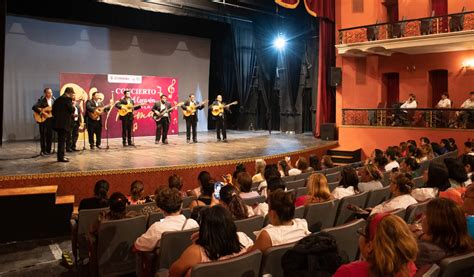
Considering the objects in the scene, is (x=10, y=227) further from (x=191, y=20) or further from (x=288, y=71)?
(x=288, y=71)

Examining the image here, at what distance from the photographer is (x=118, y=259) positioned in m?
3.78

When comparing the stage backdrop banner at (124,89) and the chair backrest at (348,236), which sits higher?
the stage backdrop banner at (124,89)

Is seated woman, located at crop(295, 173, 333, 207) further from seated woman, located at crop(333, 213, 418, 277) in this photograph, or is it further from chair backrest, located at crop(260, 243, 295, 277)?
seated woman, located at crop(333, 213, 418, 277)

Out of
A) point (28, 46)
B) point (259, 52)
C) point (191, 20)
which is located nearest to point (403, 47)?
point (259, 52)

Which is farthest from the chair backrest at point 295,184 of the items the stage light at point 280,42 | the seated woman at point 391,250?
the stage light at point 280,42

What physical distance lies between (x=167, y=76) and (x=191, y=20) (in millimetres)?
2141

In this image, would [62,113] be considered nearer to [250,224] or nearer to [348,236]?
[250,224]

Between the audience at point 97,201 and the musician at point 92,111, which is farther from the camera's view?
the musician at point 92,111

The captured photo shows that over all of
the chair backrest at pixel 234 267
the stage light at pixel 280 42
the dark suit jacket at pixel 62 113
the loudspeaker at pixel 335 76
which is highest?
the stage light at pixel 280 42

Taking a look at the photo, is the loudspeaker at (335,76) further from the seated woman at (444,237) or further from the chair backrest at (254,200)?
the seated woman at (444,237)

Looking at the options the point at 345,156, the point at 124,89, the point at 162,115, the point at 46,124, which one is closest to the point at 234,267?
the point at 46,124

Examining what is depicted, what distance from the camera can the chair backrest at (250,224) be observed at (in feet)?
10.4

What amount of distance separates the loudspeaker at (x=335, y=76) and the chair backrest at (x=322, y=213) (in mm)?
10589

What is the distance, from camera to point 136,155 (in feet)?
30.5
